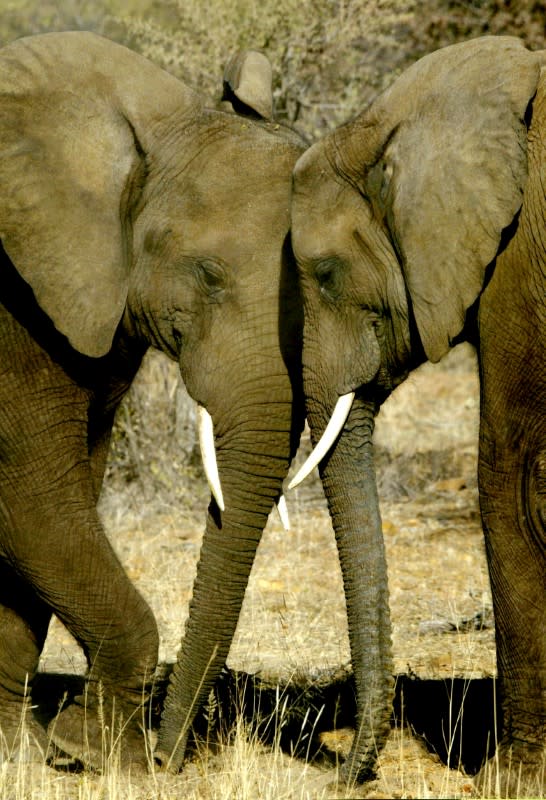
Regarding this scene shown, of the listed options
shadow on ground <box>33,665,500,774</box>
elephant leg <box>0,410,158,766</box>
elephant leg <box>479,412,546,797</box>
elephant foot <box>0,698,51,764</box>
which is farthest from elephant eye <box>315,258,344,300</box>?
elephant foot <box>0,698,51,764</box>

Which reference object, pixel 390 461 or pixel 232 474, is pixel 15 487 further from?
pixel 390 461

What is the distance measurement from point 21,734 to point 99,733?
36 centimetres

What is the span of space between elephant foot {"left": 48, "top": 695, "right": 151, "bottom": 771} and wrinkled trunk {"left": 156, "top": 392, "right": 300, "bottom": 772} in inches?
7.9

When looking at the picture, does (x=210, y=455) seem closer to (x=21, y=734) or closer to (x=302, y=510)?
(x=21, y=734)

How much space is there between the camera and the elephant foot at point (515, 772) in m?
5.66

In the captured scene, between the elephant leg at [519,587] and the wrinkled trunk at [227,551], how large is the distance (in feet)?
2.81

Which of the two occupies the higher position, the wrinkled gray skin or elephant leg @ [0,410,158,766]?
the wrinkled gray skin

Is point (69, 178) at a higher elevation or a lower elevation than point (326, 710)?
higher

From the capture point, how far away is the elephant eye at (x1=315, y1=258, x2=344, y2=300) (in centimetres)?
598

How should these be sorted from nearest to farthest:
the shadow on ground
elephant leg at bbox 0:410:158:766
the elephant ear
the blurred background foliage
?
the elephant ear, elephant leg at bbox 0:410:158:766, the shadow on ground, the blurred background foliage

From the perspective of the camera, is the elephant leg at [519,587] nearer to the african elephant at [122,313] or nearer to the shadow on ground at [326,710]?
the shadow on ground at [326,710]

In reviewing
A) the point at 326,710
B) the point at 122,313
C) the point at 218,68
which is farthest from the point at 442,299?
the point at 218,68

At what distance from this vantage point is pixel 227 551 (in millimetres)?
6172

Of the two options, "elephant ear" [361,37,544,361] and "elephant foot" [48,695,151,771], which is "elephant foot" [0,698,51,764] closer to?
"elephant foot" [48,695,151,771]
